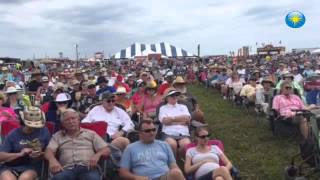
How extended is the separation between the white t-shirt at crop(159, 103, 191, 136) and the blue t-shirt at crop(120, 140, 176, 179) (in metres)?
1.72

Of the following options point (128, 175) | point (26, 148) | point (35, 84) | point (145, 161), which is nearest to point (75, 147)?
point (26, 148)

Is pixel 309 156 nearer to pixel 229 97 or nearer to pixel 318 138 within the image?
pixel 318 138

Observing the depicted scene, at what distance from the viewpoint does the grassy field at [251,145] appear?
725cm

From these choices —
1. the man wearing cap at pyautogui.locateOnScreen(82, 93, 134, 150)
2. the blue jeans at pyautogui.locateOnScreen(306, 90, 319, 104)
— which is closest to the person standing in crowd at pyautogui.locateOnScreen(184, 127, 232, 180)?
the man wearing cap at pyautogui.locateOnScreen(82, 93, 134, 150)

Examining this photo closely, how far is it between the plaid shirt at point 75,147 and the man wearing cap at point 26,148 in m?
0.15

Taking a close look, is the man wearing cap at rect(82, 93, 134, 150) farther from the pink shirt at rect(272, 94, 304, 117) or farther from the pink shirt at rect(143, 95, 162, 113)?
the pink shirt at rect(272, 94, 304, 117)

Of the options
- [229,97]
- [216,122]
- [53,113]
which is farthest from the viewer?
[229,97]

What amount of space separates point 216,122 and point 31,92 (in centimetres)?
476

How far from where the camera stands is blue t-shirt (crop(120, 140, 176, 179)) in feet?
17.5

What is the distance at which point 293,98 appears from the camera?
9.12 m

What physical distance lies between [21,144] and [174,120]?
2554mm

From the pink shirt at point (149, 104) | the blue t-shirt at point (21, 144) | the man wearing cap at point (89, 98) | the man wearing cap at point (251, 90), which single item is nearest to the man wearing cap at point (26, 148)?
the blue t-shirt at point (21, 144)

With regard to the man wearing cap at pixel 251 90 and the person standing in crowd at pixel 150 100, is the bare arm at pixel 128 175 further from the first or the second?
the man wearing cap at pixel 251 90

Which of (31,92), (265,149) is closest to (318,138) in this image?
(265,149)
